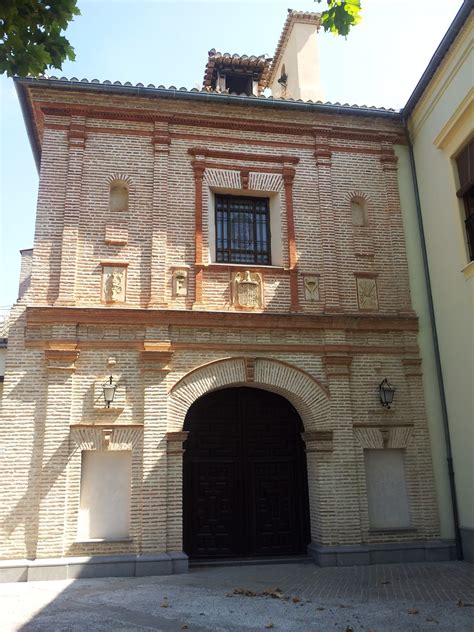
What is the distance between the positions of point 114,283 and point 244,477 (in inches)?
161

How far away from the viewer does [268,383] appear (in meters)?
9.78

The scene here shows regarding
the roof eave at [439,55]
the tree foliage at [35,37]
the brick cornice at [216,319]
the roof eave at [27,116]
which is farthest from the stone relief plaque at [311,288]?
the tree foliage at [35,37]

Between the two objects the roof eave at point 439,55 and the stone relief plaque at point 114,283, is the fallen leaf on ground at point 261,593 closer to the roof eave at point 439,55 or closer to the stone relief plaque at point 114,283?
the stone relief plaque at point 114,283

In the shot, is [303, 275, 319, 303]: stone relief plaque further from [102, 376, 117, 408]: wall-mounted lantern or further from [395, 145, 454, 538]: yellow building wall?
[102, 376, 117, 408]: wall-mounted lantern

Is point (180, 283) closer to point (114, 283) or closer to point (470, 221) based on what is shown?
point (114, 283)

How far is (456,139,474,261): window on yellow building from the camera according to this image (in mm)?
9391

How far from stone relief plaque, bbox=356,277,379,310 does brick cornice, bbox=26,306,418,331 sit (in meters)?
0.28

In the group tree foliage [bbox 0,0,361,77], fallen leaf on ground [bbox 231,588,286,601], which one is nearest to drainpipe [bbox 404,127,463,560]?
fallen leaf on ground [bbox 231,588,286,601]

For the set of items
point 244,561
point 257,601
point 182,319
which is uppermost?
point 182,319

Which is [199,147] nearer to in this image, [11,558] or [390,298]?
[390,298]

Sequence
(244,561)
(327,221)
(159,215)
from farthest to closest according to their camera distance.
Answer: (327,221), (159,215), (244,561)

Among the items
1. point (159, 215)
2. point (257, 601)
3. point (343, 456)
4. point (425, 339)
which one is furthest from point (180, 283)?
point (257, 601)

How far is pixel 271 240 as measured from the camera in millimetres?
10898

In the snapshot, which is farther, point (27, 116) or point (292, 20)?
point (292, 20)
